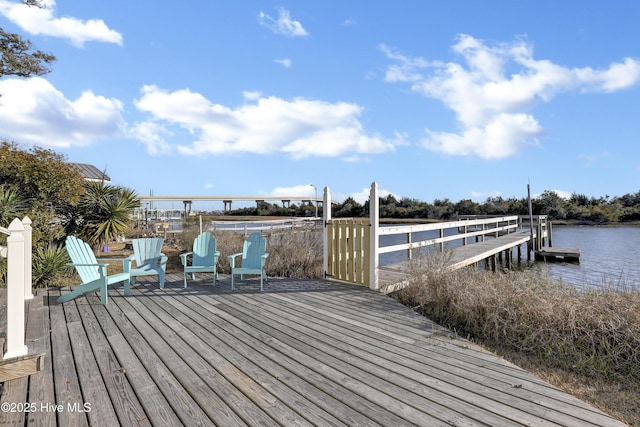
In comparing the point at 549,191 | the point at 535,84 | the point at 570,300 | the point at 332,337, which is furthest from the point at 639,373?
the point at 549,191

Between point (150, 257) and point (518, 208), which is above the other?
point (518, 208)

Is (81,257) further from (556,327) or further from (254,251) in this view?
(556,327)

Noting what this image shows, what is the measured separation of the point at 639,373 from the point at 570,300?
0.92 meters

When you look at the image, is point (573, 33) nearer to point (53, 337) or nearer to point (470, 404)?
point (470, 404)

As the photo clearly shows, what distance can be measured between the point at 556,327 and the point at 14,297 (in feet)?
15.2

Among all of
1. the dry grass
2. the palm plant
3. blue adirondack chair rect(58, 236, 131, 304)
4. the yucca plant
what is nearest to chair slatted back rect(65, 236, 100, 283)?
blue adirondack chair rect(58, 236, 131, 304)

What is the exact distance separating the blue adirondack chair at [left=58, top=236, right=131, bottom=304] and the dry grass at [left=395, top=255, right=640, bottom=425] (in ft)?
12.8

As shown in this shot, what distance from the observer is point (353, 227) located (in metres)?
5.81

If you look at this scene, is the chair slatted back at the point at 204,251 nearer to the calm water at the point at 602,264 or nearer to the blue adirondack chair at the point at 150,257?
the blue adirondack chair at the point at 150,257

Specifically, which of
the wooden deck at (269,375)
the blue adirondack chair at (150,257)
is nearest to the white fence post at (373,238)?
the wooden deck at (269,375)

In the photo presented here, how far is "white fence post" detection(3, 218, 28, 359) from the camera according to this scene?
2.52 meters

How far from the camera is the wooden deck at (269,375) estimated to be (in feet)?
6.52

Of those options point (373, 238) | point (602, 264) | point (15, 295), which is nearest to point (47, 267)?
point (15, 295)

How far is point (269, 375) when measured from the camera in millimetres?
2453
